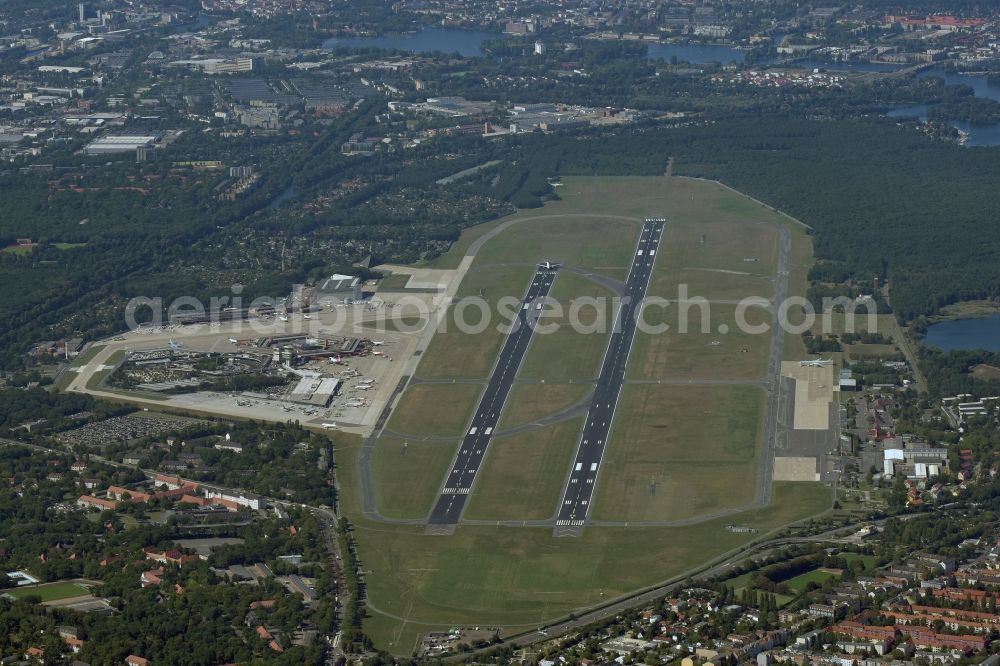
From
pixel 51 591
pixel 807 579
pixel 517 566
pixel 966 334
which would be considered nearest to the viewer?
pixel 51 591

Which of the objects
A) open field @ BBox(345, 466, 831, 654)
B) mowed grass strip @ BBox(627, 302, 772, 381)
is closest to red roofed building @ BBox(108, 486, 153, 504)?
open field @ BBox(345, 466, 831, 654)

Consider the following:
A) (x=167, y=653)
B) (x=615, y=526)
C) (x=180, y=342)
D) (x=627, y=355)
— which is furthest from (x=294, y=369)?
(x=167, y=653)

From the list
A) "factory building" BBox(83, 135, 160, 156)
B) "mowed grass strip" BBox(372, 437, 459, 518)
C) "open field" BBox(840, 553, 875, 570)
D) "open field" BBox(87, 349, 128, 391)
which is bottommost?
"factory building" BBox(83, 135, 160, 156)

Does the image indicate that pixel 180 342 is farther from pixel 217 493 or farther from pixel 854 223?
pixel 854 223

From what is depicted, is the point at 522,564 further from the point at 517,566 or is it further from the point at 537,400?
the point at 537,400

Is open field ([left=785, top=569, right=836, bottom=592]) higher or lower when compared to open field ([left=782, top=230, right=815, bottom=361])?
higher

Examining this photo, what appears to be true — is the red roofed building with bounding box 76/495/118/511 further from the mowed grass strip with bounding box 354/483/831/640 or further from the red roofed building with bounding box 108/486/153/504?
the mowed grass strip with bounding box 354/483/831/640

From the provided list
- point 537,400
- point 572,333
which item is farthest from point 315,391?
point 572,333
